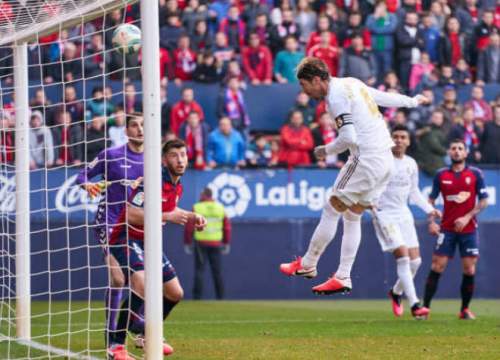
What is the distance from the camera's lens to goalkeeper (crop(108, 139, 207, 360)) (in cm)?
1048

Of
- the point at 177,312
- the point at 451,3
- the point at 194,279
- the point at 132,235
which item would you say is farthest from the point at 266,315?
the point at 451,3

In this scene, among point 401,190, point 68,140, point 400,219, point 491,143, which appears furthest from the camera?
point 491,143

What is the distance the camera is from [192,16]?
79.9ft

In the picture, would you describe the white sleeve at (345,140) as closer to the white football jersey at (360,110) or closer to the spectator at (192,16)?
the white football jersey at (360,110)

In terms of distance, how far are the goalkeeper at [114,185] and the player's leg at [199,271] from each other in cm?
1052

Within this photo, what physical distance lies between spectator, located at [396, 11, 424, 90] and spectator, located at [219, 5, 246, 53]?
310cm

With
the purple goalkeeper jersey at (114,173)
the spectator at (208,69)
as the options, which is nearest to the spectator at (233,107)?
the spectator at (208,69)

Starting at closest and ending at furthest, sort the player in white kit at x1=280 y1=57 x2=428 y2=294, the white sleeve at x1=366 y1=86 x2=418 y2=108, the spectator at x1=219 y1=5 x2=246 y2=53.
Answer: the player in white kit at x1=280 y1=57 x2=428 y2=294, the white sleeve at x1=366 y1=86 x2=418 y2=108, the spectator at x1=219 y1=5 x2=246 y2=53

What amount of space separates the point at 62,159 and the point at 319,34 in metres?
6.13

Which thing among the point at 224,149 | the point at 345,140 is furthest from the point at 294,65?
the point at 345,140

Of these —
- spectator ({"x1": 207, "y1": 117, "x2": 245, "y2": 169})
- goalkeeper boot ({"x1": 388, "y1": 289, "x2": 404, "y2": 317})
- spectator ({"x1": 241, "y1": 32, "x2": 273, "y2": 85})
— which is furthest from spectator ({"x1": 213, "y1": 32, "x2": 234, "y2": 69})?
goalkeeper boot ({"x1": 388, "y1": 289, "x2": 404, "y2": 317})

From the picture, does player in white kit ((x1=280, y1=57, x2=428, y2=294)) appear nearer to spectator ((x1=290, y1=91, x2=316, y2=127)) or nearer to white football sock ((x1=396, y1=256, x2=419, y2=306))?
white football sock ((x1=396, y1=256, x2=419, y2=306))

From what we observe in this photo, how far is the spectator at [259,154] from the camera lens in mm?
22750

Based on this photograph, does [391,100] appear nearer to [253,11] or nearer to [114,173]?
[114,173]
